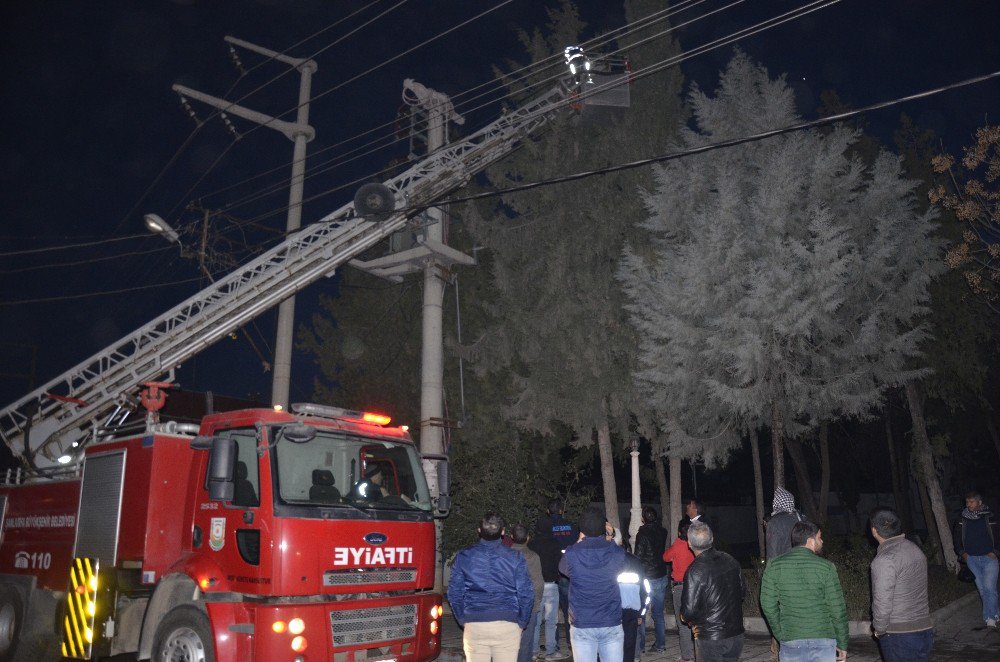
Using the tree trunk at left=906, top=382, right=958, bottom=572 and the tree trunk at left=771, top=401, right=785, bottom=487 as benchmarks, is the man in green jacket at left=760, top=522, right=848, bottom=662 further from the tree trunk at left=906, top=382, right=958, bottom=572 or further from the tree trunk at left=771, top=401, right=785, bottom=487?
the tree trunk at left=906, top=382, right=958, bottom=572

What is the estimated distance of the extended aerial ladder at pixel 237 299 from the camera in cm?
1395

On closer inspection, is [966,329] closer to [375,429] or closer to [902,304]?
→ [902,304]

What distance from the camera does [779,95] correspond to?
44.4 feet

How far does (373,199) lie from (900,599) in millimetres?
13170

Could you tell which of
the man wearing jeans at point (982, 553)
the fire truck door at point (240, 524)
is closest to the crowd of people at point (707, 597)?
the fire truck door at point (240, 524)

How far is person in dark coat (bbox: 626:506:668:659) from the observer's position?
387 inches

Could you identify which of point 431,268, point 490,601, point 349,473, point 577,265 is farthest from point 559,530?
point 431,268

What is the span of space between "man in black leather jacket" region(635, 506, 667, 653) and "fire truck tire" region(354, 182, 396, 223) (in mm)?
8959

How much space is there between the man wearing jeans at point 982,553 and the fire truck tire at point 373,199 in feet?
38.8

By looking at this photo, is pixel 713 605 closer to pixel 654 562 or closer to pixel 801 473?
pixel 654 562

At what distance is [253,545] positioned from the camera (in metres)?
6.96

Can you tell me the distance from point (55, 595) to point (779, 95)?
13814 millimetres

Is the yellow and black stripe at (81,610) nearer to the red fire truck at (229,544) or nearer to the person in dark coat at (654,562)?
the red fire truck at (229,544)

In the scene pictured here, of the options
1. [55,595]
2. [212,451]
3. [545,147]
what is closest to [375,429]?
[212,451]
